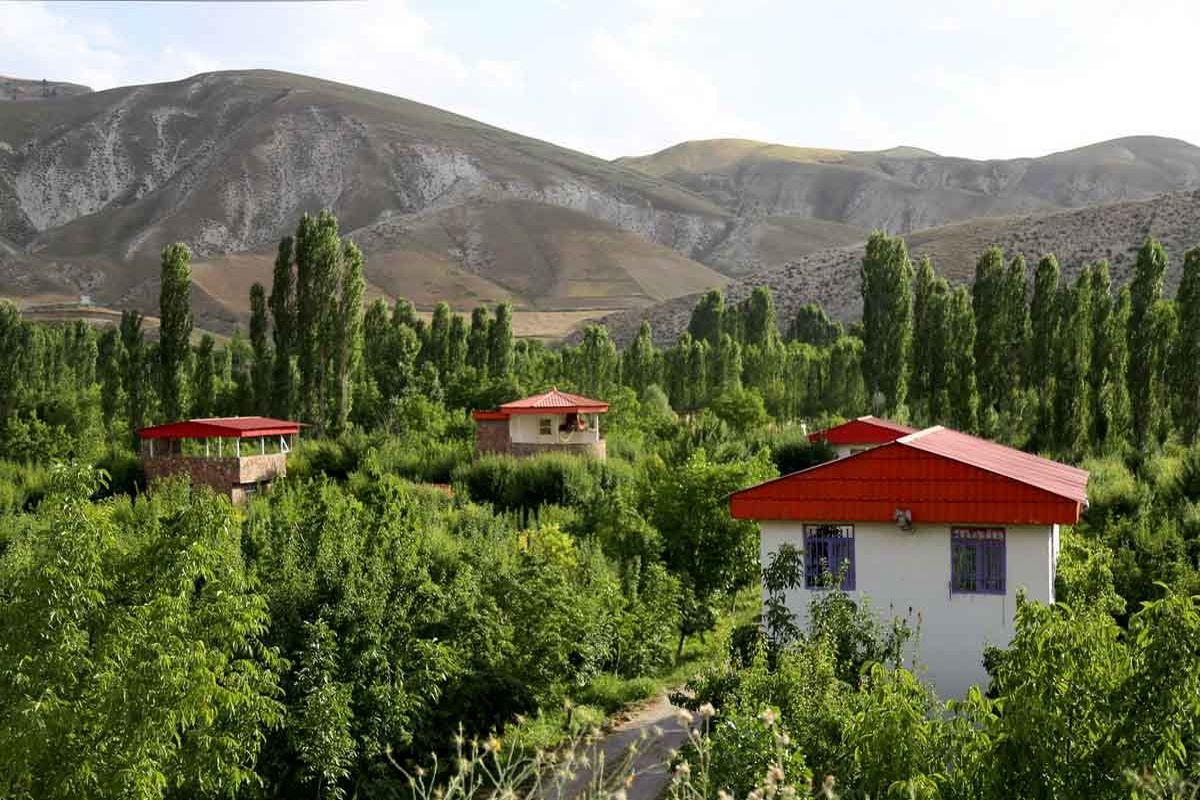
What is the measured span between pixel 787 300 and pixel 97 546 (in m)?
102

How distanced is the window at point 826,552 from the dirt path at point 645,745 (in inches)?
105

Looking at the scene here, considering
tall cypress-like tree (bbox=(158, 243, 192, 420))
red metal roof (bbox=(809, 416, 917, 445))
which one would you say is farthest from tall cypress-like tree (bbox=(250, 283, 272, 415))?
red metal roof (bbox=(809, 416, 917, 445))

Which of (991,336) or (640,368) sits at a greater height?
(991,336)

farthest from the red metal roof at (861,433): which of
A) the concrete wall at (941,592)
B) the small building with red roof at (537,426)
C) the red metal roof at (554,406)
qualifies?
the concrete wall at (941,592)

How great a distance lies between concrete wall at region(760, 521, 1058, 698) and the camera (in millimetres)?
15156

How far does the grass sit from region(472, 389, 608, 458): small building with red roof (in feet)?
53.0

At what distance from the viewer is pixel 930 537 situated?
15586 mm

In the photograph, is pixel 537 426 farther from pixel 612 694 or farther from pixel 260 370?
pixel 612 694

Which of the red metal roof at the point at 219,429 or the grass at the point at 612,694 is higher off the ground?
the red metal roof at the point at 219,429

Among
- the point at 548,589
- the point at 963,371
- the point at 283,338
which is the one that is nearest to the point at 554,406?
the point at 283,338

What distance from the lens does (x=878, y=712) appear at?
824cm

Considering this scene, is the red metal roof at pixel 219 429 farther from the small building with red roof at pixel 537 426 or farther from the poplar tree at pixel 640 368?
the poplar tree at pixel 640 368

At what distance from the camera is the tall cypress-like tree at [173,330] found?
143ft

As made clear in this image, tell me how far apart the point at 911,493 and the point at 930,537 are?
2.13 ft
